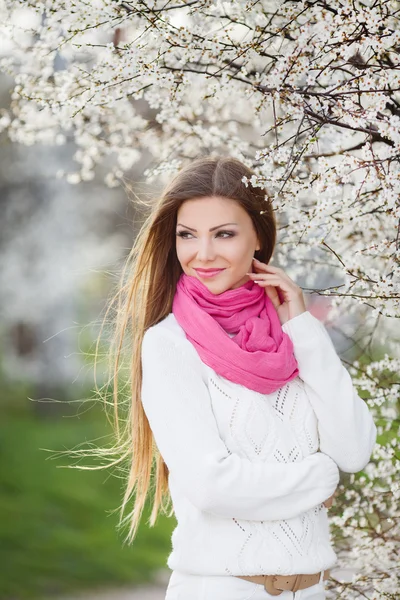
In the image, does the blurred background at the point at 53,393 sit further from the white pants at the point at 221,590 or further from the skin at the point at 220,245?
the skin at the point at 220,245

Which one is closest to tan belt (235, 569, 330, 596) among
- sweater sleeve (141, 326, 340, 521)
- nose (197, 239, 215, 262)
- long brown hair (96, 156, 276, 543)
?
sweater sleeve (141, 326, 340, 521)

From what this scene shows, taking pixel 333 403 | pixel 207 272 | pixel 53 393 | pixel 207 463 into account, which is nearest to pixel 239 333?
pixel 207 272

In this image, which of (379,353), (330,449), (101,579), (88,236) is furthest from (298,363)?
(88,236)

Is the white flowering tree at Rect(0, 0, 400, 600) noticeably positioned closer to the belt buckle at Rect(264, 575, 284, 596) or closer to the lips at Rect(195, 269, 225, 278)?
the lips at Rect(195, 269, 225, 278)

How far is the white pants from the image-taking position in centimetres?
221

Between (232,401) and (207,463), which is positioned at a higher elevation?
(232,401)

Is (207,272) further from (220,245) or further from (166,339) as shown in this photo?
(166,339)

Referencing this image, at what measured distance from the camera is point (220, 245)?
248 centimetres

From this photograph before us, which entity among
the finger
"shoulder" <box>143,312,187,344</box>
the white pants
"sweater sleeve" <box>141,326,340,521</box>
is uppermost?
the finger

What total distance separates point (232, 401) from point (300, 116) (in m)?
0.77

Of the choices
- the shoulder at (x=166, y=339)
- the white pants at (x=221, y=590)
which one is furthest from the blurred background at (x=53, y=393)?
the shoulder at (x=166, y=339)

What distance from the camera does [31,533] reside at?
6906 millimetres

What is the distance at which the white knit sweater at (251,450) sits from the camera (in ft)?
7.19

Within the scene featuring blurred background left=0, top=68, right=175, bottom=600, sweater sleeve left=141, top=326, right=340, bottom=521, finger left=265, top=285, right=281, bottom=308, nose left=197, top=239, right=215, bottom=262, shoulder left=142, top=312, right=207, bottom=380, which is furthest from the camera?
blurred background left=0, top=68, right=175, bottom=600
